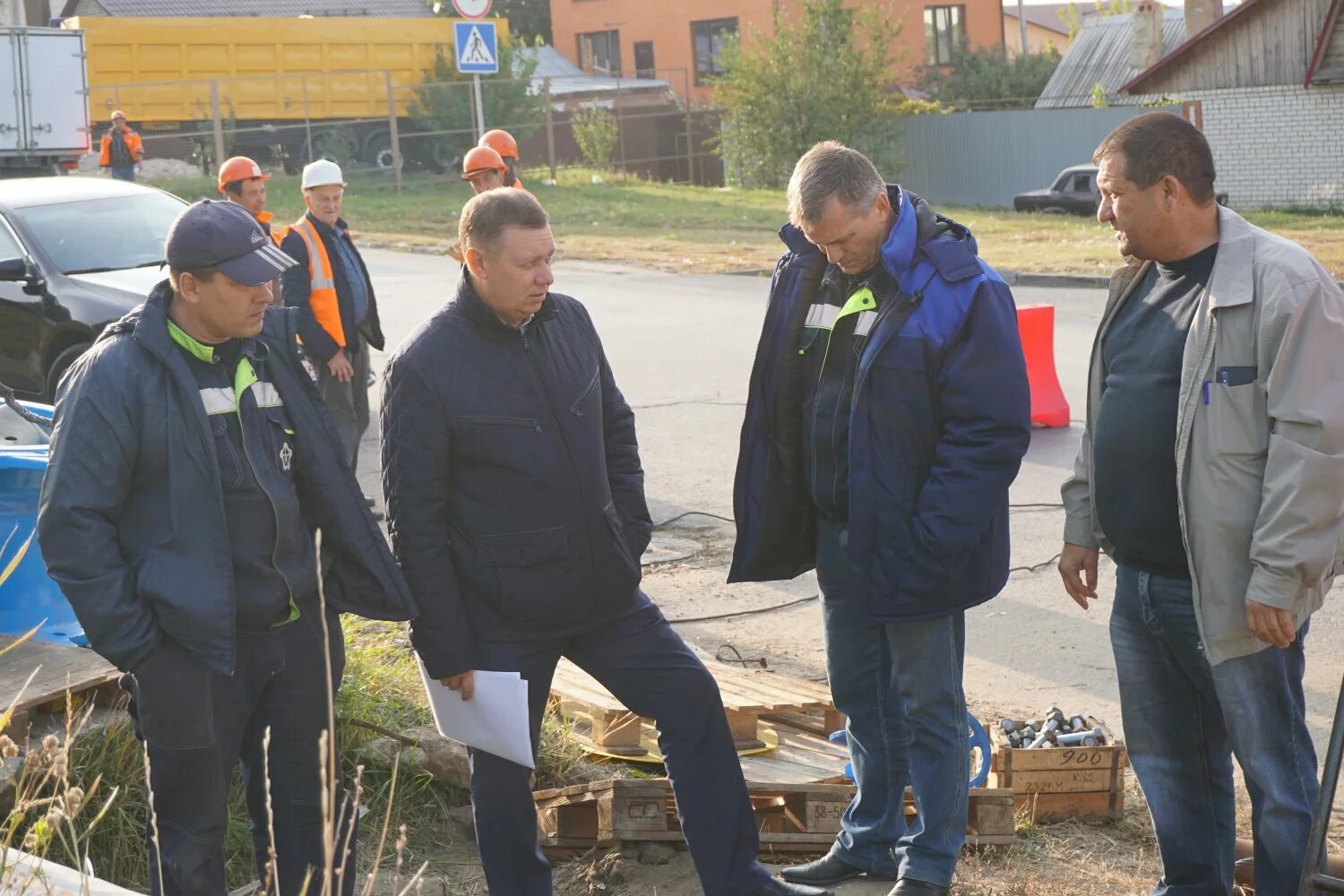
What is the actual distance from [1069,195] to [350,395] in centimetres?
2418

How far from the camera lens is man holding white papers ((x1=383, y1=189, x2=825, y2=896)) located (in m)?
3.92

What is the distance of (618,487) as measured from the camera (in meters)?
4.30

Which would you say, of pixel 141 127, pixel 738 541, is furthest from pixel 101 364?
pixel 141 127

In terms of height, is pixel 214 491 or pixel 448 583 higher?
pixel 214 491

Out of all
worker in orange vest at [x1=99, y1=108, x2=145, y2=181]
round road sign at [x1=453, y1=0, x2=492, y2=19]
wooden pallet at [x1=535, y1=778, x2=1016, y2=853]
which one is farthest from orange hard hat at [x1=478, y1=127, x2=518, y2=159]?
worker in orange vest at [x1=99, y1=108, x2=145, y2=181]

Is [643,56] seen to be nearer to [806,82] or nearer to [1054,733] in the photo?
[806,82]

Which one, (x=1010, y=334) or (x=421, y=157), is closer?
(x=1010, y=334)

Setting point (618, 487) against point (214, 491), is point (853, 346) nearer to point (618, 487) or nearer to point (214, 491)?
point (618, 487)

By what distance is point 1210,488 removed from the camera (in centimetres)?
366

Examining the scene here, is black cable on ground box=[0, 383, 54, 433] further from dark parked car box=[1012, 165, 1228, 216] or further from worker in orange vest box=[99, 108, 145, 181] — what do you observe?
dark parked car box=[1012, 165, 1228, 216]

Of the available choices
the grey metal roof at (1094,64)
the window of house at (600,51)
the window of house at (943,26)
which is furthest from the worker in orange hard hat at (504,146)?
the window of house at (600,51)

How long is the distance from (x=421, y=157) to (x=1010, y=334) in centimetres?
3485

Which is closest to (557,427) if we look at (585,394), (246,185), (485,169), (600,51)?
(585,394)

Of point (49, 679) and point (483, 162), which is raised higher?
point (483, 162)
